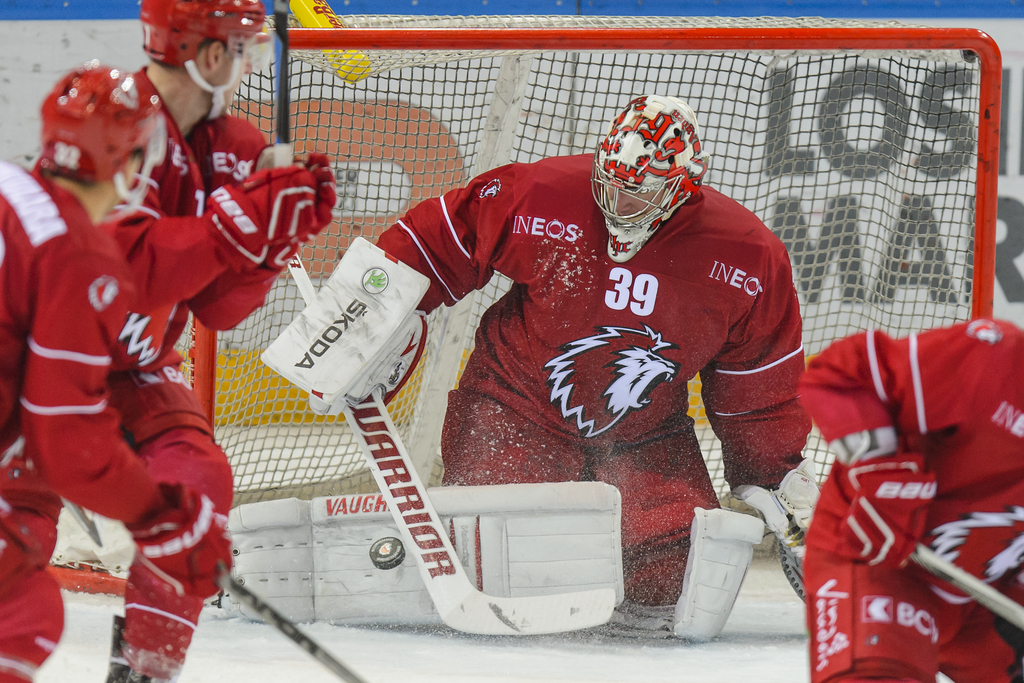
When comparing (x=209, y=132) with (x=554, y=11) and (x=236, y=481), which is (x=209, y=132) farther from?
(x=554, y=11)

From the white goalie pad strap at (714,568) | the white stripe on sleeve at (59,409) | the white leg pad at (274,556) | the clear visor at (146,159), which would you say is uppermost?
the clear visor at (146,159)

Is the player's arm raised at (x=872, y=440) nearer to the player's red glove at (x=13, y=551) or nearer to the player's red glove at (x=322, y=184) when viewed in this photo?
the player's red glove at (x=322, y=184)

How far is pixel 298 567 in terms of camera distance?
2.52m

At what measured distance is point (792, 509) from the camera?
2.54 metres

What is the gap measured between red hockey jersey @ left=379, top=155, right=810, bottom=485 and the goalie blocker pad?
0.29 metres

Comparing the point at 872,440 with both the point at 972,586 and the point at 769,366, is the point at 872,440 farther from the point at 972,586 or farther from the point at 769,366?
the point at 769,366

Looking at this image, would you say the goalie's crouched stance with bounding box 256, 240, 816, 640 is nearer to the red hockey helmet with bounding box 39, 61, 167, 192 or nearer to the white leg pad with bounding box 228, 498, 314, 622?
the white leg pad with bounding box 228, 498, 314, 622

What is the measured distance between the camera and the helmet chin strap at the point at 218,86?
1647mm

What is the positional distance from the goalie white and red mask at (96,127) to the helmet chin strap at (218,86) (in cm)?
27

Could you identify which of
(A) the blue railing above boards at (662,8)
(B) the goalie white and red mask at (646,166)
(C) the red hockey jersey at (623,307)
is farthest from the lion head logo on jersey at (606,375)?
(A) the blue railing above boards at (662,8)

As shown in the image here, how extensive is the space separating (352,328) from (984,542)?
151cm

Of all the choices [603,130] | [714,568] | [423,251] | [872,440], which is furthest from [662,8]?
[872,440]

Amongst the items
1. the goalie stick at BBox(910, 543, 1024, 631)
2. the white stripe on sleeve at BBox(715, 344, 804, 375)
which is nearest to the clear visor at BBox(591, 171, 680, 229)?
the white stripe on sleeve at BBox(715, 344, 804, 375)

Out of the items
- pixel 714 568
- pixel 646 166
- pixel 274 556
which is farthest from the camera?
pixel 274 556
